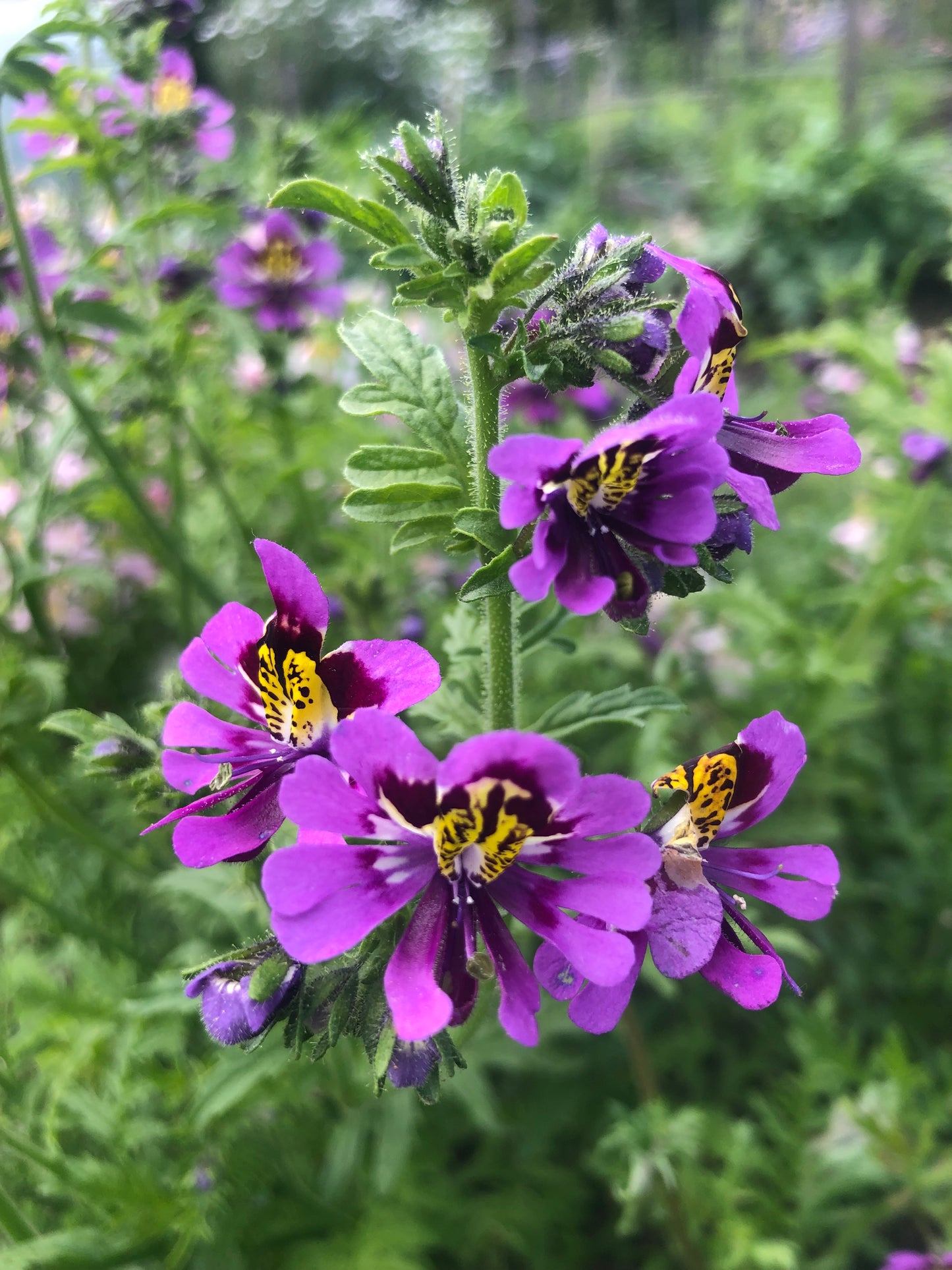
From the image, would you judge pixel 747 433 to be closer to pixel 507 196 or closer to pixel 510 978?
pixel 507 196

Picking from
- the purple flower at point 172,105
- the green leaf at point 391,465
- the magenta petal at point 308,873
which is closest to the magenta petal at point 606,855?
the magenta petal at point 308,873

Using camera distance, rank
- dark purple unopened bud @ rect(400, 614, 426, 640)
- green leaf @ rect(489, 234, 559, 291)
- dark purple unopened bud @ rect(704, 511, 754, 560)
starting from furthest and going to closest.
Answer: dark purple unopened bud @ rect(400, 614, 426, 640) → dark purple unopened bud @ rect(704, 511, 754, 560) → green leaf @ rect(489, 234, 559, 291)

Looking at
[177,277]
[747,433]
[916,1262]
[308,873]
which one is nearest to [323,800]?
[308,873]

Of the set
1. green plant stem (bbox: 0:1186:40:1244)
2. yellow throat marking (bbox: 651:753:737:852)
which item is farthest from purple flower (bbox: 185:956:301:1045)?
green plant stem (bbox: 0:1186:40:1244)

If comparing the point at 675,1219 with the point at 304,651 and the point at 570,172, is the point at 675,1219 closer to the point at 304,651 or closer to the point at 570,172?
the point at 304,651

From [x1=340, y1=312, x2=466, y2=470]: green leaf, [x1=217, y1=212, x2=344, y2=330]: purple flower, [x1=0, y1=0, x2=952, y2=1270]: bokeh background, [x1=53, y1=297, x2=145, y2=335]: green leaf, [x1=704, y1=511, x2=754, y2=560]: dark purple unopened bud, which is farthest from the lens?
[x1=217, y1=212, x2=344, y2=330]: purple flower

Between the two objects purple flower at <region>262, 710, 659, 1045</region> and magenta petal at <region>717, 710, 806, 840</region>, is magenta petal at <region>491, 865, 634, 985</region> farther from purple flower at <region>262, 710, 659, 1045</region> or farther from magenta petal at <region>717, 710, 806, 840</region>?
magenta petal at <region>717, 710, 806, 840</region>
